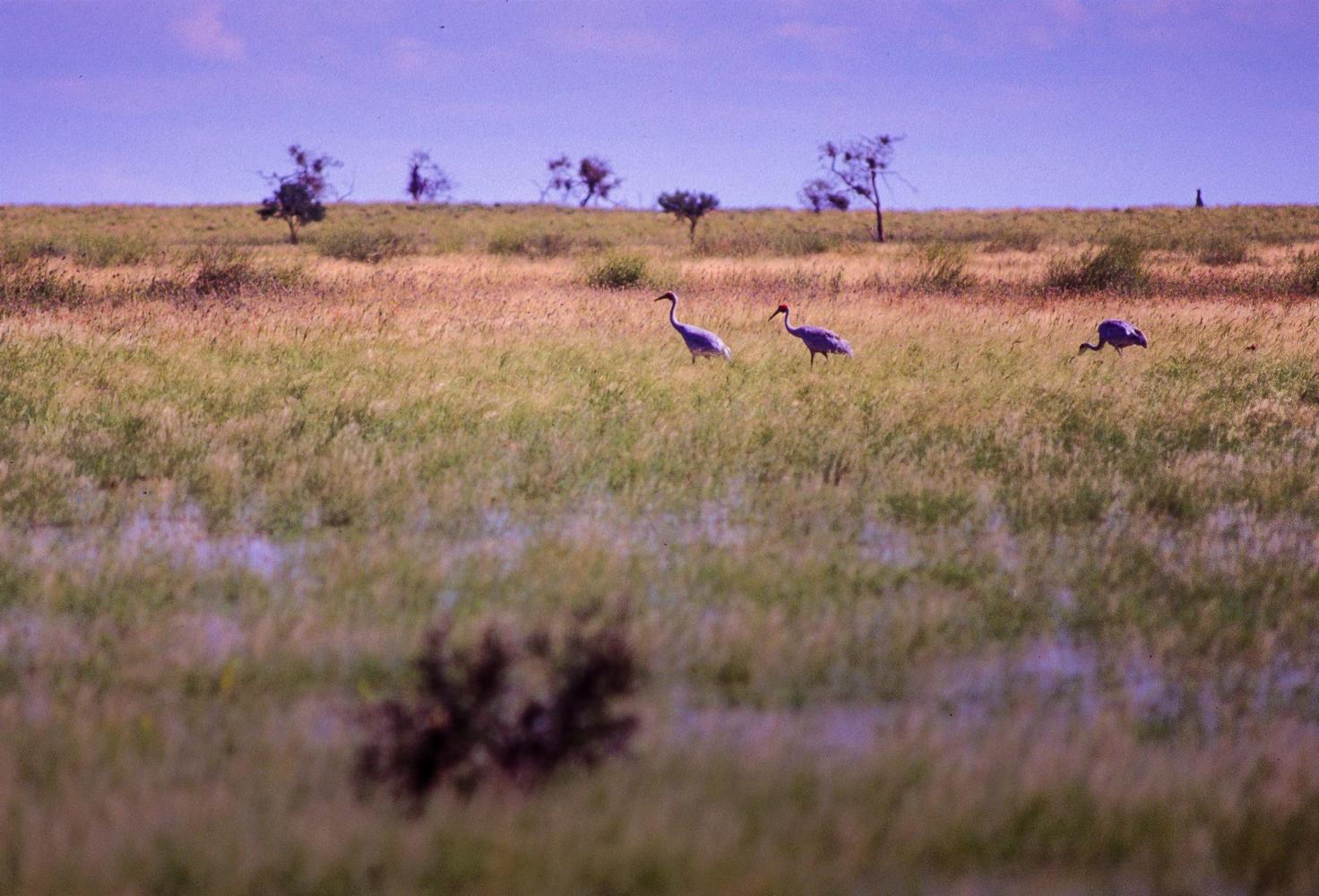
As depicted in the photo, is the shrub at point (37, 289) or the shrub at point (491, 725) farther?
the shrub at point (37, 289)

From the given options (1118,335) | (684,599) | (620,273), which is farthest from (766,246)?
(684,599)

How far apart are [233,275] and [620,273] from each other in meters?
7.18

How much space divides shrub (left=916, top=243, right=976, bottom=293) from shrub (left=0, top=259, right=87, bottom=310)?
14511 mm

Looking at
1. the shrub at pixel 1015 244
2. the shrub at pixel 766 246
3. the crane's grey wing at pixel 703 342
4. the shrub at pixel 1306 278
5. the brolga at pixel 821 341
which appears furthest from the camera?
the shrub at pixel 1015 244

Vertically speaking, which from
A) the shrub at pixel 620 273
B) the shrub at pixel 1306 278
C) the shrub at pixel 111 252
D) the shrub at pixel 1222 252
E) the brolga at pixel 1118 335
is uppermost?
the shrub at pixel 111 252

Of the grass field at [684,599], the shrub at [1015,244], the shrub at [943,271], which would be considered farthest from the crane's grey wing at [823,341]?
the shrub at [1015,244]

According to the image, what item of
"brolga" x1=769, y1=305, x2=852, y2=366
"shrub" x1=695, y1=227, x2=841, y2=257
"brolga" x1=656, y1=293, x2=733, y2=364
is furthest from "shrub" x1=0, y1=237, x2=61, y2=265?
"shrub" x1=695, y1=227, x2=841, y2=257

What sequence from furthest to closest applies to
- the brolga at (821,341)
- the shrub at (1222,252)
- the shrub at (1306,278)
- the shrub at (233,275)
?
1. the shrub at (1222,252)
2. the shrub at (1306,278)
3. the shrub at (233,275)
4. the brolga at (821,341)

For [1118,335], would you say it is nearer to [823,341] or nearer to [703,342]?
[823,341]

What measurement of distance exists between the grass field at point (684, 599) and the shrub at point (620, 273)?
324 inches

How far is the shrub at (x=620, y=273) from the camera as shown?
2136cm

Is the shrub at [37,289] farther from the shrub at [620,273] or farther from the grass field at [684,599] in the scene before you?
the shrub at [620,273]

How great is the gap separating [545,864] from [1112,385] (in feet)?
31.4

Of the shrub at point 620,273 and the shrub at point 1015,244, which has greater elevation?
the shrub at point 1015,244
